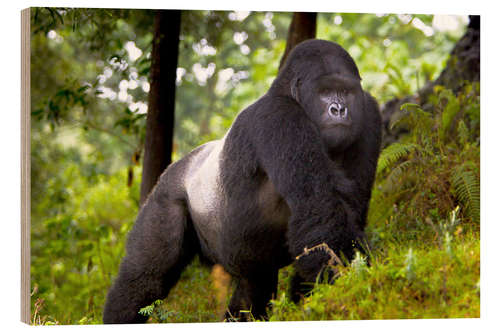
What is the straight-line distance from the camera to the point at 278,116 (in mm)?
3029

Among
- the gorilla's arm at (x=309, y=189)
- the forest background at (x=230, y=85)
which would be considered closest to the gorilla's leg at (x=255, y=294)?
the forest background at (x=230, y=85)

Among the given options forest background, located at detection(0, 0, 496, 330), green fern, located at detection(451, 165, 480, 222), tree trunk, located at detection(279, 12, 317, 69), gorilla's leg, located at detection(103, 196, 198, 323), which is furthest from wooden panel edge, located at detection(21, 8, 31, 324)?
green fern, located at detection(451, 165, 480, 222)

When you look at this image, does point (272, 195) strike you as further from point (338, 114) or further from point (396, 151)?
point (396, 151)

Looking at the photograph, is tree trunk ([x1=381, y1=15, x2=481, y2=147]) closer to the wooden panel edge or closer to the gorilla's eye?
the gorilla's eye

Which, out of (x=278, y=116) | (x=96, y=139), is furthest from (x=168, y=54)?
(x=96, y=139)

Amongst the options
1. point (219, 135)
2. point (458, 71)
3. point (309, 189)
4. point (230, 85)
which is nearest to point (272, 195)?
point (309, 189)

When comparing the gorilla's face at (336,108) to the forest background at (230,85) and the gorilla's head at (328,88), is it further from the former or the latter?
the forest background at (230,85)

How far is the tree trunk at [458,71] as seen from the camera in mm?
5461

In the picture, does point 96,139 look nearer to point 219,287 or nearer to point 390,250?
point 219,287

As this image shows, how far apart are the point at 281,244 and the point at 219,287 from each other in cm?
106

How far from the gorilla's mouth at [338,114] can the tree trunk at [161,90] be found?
1.79m

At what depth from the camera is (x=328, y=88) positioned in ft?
10.5

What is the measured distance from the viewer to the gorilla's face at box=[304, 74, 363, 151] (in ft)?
10.2

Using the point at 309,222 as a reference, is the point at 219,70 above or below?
above
